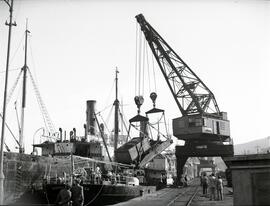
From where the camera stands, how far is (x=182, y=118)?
4116 centimetres

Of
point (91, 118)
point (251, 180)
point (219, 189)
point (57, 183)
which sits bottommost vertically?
point (219, 189)

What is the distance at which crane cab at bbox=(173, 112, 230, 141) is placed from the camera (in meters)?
39.7

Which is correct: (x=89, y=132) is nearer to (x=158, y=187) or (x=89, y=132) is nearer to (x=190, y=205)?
(x=158, y=187)

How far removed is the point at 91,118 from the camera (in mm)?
39875

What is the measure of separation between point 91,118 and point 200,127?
13.3m

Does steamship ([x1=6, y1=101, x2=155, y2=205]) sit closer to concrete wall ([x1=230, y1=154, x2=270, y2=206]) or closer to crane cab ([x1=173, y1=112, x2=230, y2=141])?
concrete wall ([x1=230, y1=154, x2=270, y2=206])

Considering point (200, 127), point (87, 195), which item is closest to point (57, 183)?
point (87, 195)

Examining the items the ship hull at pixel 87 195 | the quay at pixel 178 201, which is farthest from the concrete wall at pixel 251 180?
the ship hull at pixel 87 195

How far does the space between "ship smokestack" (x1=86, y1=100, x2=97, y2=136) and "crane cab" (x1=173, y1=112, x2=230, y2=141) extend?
33.2 ft

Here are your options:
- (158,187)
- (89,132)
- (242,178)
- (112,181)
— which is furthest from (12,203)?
(158,187)

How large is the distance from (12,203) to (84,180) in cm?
425

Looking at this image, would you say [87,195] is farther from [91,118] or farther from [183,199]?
[91,118]

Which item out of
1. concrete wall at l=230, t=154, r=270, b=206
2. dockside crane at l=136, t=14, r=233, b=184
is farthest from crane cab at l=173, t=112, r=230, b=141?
concrete wall at l=230, t=154, r=270, b=206

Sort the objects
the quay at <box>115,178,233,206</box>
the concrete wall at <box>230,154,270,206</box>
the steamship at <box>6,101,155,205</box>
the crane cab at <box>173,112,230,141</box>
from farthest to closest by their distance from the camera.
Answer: the crane cab at <box>173,112,230,141</box>, the quay at <box>115,178,233,206</box>, the steamship at <box>6,101,155,205</box>, the concrete wall at <box>230,154,270,206</box>
